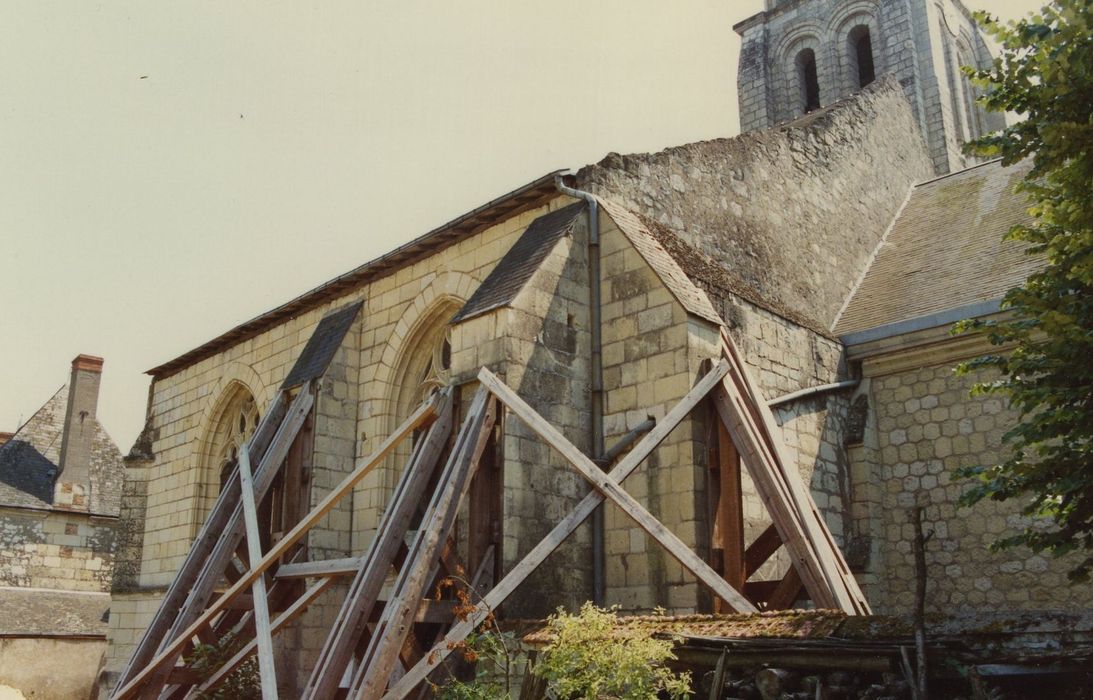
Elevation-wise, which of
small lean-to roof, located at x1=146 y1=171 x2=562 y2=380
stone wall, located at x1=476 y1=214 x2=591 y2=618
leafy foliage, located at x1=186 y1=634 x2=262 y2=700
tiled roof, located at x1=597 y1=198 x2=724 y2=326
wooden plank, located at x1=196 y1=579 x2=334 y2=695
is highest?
small lean-to roof, located at x1=146 y1=171 x2=562 y2=380

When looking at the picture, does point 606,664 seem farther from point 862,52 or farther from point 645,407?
→ point 862,52

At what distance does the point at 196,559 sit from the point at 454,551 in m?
3.44

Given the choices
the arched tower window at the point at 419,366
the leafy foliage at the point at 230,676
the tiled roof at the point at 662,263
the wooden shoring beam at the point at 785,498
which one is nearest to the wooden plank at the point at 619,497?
the wooden shoring beam at the point at 785,498

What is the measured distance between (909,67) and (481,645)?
1537cm

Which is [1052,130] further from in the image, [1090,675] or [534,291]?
[534,291]

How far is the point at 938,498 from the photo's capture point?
9477 mm

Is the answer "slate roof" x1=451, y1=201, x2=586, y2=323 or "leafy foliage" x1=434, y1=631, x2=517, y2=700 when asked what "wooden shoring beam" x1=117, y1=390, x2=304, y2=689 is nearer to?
"slate roof" x1=451, y1=201, x2=586, y2=323

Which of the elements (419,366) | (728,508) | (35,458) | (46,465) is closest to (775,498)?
(728,508)

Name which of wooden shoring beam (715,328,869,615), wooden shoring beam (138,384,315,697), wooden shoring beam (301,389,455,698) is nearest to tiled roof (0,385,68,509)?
wooden shoring beam (138,384,315,697)

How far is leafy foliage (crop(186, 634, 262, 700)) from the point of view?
8.44 m

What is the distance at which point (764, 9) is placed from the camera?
22359mm

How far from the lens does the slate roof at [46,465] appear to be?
20.0 metres

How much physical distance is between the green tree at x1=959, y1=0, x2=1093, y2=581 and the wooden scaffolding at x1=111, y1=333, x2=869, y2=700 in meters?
1.70

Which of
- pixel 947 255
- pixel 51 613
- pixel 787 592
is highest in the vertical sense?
pixel 947 255
